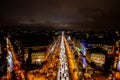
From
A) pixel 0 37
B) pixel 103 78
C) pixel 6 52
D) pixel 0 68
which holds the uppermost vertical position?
pixel 0 37

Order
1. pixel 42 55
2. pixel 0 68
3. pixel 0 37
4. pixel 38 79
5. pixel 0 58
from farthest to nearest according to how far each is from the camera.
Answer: pixel 42 55 → pixel 0 37 → pixel 0 58 → pixel 0 68 → pixel 38 79

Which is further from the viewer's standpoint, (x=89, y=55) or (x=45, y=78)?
(x=89, y=55)

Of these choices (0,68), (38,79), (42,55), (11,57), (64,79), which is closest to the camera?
(64,79)

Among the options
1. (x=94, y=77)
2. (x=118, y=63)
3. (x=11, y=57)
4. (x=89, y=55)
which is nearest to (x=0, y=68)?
(x=11, y=57)

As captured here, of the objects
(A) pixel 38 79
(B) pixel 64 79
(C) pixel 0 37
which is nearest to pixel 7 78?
(A) pixel 38 79

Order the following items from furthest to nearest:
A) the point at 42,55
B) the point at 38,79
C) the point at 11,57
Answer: the point at 42,55, the point at 11,57, the point at 38,79

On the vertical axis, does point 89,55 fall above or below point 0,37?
below

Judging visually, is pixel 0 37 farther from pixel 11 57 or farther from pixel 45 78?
pixel 45 78

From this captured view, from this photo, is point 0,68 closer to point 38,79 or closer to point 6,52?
point 38,79

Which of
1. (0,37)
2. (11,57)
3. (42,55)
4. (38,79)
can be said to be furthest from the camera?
(42,55)
